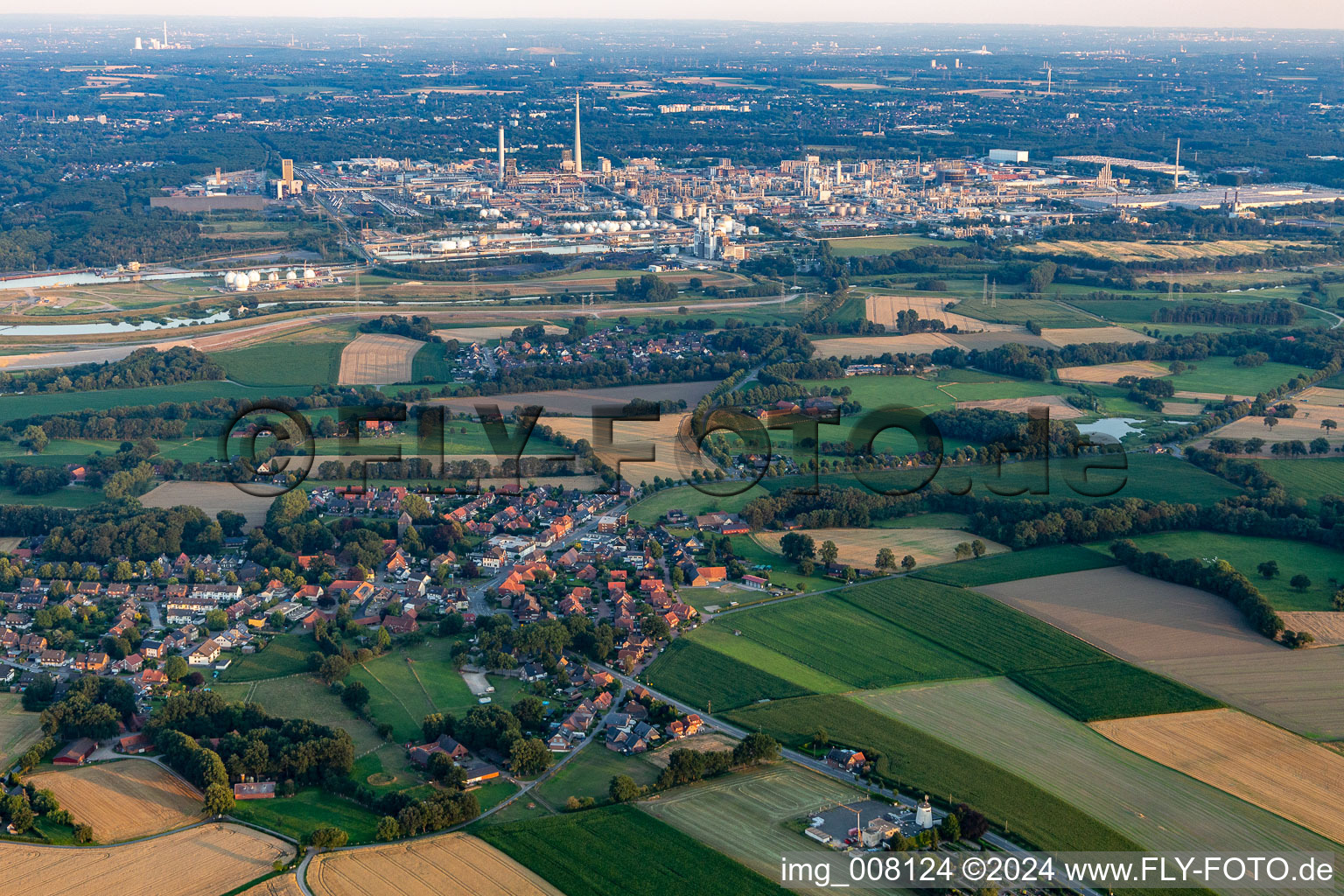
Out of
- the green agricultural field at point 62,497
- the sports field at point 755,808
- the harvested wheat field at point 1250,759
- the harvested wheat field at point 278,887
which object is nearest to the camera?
the harvested wheat field at point 278,887

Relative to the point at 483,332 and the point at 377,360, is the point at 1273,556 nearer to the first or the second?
the point at 377,360

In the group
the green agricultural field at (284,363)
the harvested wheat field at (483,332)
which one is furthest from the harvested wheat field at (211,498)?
the harvested wheat field at (483,332)

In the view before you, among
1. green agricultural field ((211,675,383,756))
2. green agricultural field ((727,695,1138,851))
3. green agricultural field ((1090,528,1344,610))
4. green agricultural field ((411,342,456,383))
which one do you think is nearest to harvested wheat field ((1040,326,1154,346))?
green agricultural field ((1090,528,1344,610))

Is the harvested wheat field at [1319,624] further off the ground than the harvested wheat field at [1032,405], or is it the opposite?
the harvested wheat field at [1032,405]

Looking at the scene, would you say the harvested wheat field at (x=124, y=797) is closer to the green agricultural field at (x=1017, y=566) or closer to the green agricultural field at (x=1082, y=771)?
the green agricultural field at (x=1082, y=771)

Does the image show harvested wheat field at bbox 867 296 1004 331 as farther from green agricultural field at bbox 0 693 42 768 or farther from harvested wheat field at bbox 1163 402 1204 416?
green agricultural field at bbox 0 693 42 768

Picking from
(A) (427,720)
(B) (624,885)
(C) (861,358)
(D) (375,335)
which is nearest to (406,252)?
(D) (375,335)
